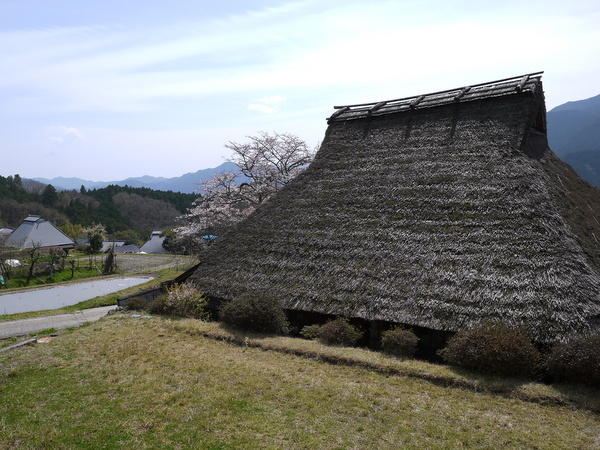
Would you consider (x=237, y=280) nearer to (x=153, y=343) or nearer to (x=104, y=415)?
(x=153, y=343)

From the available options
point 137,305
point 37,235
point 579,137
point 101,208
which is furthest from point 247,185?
point 579,137

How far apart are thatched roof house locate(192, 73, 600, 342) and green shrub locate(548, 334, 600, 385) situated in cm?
46

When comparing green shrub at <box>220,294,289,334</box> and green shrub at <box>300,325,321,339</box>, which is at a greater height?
green shrub at <box>220,294,289,334</box>

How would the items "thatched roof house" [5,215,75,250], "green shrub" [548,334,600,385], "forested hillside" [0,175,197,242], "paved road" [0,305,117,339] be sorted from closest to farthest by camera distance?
"green shrub" [548,334,600,385]
"paved road" [0,305,117,339]
"thatched roof house" [5,215,75,250]
"forested hillside" [0,175,197,242]

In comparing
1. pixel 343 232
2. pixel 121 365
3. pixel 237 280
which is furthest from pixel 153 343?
pixel 343 232

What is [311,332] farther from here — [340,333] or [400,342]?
[400,342]

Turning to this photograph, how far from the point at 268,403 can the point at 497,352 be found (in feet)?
15.7

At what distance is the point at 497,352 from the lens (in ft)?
28.1

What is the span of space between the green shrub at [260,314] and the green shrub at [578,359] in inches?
272

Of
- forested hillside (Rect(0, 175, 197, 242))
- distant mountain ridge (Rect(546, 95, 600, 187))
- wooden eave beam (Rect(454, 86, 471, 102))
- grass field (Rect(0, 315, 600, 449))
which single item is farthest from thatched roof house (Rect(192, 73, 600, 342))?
distant mountain ridge (Rect(546, 95, 600, 187))

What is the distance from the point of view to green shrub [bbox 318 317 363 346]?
36.4ft

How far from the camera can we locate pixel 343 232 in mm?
13508

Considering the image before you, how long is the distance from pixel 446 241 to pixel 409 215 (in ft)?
5.42

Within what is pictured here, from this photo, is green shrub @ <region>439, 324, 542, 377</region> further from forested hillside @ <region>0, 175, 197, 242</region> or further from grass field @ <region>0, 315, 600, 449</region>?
forested hillside @ <region>0, 175, 197, 242</region>
